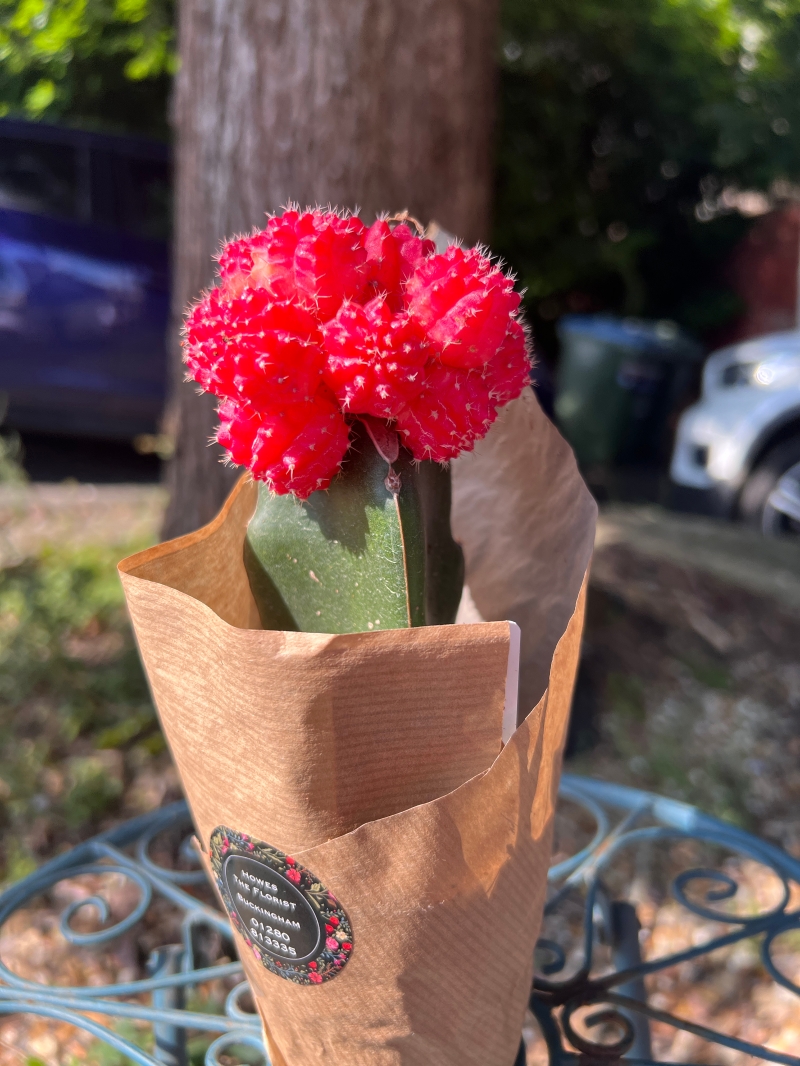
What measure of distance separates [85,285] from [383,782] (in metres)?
3.87

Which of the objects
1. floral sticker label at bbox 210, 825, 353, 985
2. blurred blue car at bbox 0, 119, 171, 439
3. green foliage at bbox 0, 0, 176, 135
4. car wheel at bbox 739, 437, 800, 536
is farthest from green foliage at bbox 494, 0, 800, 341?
floral sticker label at bbox 210, 825, 353, 985

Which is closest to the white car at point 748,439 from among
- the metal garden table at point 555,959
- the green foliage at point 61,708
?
the metal garden table at point 555,959

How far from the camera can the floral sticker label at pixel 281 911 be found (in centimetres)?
70

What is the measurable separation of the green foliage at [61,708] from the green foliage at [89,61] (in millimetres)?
1438

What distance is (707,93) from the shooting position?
13.2 feet

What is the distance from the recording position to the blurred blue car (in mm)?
3555

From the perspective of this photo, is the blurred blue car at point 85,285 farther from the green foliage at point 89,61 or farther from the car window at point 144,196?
the green foliage at point 89,61

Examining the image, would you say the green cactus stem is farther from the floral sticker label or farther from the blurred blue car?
the blurred blue car

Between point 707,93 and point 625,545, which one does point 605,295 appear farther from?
point 625,545

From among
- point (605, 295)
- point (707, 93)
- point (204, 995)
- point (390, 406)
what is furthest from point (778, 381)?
point (390, 406)

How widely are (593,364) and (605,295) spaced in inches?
41.7

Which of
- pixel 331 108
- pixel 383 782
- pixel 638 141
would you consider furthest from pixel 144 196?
pixel 383 782

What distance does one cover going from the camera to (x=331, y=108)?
1.96 meters

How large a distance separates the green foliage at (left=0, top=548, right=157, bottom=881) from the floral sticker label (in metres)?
1.39
